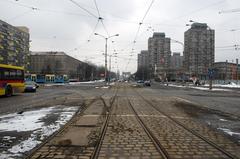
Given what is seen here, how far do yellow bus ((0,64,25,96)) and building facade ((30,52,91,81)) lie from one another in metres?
84.0

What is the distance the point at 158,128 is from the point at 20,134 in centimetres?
417

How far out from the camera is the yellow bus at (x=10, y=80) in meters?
23.3

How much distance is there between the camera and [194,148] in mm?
6746

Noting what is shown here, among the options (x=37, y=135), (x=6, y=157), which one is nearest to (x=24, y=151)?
(x=6, y=157)

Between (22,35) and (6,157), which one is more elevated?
(22,35)

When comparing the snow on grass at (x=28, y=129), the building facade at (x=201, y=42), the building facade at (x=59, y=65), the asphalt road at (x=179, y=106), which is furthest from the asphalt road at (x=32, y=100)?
the building facade at (x=59, y=65)

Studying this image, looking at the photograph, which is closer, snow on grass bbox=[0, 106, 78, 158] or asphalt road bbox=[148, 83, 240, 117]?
snow on grass bbox=[0, 106, 78, 158]

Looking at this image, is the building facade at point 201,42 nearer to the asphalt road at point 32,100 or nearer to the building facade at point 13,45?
the asphalt road at point 32,100

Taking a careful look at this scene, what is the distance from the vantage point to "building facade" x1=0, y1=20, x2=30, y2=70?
316 feet

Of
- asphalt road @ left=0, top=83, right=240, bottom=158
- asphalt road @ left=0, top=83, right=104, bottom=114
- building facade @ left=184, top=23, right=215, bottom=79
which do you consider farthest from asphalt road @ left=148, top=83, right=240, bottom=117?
building facade @ left=184, top=23, right=215, bottom=79

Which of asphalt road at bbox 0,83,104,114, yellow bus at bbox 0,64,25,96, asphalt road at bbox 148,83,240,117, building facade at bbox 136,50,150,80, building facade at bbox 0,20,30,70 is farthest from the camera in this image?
building facade at bbox 136,50,150,80

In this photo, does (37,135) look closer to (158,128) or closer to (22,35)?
(158,128)

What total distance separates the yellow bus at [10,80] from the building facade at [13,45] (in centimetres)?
7123

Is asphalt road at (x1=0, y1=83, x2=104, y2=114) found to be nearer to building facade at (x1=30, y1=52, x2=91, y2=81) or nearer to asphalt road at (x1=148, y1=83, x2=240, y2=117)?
asphalt road at (x1=148, y1=83, x2=240, y2=117)
